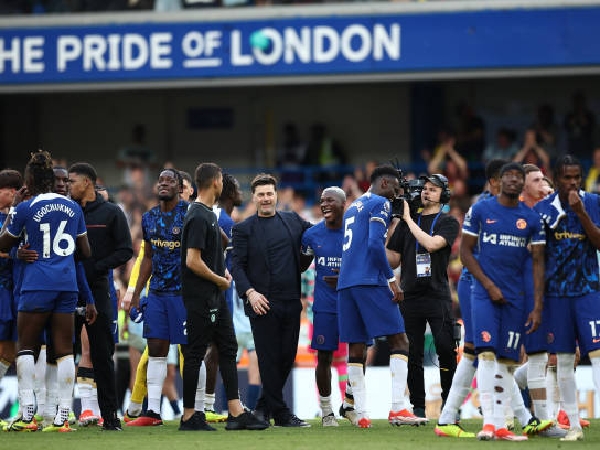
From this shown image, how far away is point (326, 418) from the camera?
13.0 metres

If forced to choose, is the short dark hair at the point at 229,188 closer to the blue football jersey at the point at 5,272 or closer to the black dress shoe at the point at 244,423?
Result: the blue football jersey at the point at 5,272

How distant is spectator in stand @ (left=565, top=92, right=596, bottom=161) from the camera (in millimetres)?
24109

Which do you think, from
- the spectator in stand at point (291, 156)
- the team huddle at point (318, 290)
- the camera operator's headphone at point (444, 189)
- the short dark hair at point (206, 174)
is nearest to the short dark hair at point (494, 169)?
the team huddle at point (318, 290)

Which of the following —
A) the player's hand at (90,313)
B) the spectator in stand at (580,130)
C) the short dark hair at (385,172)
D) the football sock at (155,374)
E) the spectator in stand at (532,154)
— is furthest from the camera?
the spectator in stand at (580,130)

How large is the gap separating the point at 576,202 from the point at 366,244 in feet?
7.77

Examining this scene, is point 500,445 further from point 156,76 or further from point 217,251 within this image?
point 156,76

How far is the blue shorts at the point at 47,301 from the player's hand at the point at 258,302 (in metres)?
1.76

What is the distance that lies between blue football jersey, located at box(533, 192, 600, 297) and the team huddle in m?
0.01

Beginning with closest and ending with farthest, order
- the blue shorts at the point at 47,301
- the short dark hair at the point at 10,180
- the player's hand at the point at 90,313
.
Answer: the blue shorts at the point at 47,301 → the player's hand at the point at 90,313 → the short dark hair at the point at 10,180

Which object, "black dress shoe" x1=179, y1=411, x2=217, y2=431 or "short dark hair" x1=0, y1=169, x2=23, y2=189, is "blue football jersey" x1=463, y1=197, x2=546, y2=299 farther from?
"short dark hair" x1=0, y1=169, x2=23, y2=189

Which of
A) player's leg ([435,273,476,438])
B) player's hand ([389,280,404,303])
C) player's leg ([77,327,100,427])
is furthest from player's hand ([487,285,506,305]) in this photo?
player's leg ([77,327,100,427])

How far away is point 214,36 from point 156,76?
131 cm

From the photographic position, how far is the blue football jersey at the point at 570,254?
10719 mm

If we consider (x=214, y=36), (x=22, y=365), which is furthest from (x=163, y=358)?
(x=214, y=36)
